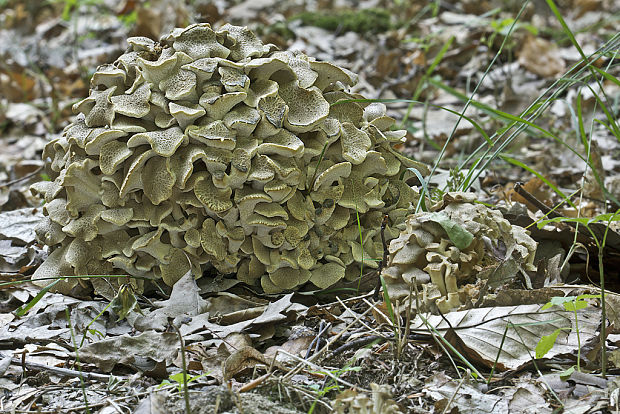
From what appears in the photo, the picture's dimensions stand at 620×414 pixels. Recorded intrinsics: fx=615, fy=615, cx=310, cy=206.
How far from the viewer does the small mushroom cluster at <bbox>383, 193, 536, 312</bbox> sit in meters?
2.23

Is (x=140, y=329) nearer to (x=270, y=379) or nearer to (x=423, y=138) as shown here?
(x=270, y=379)

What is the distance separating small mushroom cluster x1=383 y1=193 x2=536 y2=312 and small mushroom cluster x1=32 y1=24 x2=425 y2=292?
235 mm

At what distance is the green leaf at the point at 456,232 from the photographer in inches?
89.4

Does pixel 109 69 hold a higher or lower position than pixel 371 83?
higher

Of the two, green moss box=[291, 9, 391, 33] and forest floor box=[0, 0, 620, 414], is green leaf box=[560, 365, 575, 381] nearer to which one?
forest floor box=[0, 0, 620, 414]

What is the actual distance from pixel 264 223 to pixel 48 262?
3.39 ft

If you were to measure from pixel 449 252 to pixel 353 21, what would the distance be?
521cm

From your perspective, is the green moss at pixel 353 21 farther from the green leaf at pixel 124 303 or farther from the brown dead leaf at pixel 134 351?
the brown dead leaf at pixel 134 351

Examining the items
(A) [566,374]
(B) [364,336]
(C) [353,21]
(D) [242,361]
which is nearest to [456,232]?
(B) [364,336]

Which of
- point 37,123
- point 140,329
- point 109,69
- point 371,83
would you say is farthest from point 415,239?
point 37,123

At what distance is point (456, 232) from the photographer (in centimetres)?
228

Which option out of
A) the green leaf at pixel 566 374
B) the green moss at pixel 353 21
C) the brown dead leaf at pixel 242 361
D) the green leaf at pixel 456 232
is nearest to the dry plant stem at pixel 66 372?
the brown dead leaf at pixel 242 361

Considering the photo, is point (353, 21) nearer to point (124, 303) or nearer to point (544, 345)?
point (124, 303)

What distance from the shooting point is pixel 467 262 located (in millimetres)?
2285
